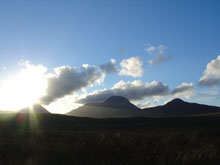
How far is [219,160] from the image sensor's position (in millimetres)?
4754

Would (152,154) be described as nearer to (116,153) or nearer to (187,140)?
(116,153)

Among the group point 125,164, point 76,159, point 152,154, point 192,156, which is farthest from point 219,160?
point 76,159

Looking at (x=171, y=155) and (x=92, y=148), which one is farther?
(x=92, y=148)

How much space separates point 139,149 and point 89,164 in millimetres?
1554

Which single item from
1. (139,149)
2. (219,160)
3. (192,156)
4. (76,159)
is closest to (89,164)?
(76,159)

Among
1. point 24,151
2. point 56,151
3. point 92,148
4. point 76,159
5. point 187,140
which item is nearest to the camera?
point 76,159

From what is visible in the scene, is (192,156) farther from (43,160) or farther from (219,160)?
(43,160)

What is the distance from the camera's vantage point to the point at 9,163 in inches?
171

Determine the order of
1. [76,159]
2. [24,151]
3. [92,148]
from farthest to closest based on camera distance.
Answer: [24,151] < [92,148] < [76,159]

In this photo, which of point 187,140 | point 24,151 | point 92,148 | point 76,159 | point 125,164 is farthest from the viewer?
point 187,140

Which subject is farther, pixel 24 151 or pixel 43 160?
pixel 24 151

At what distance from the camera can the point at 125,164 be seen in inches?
169

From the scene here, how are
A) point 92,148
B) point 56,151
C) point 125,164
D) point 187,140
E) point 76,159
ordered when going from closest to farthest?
point 125,164, point 76,159, point 56,151, point 92,148, point 187,140

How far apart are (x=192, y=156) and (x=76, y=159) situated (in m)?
2.73
